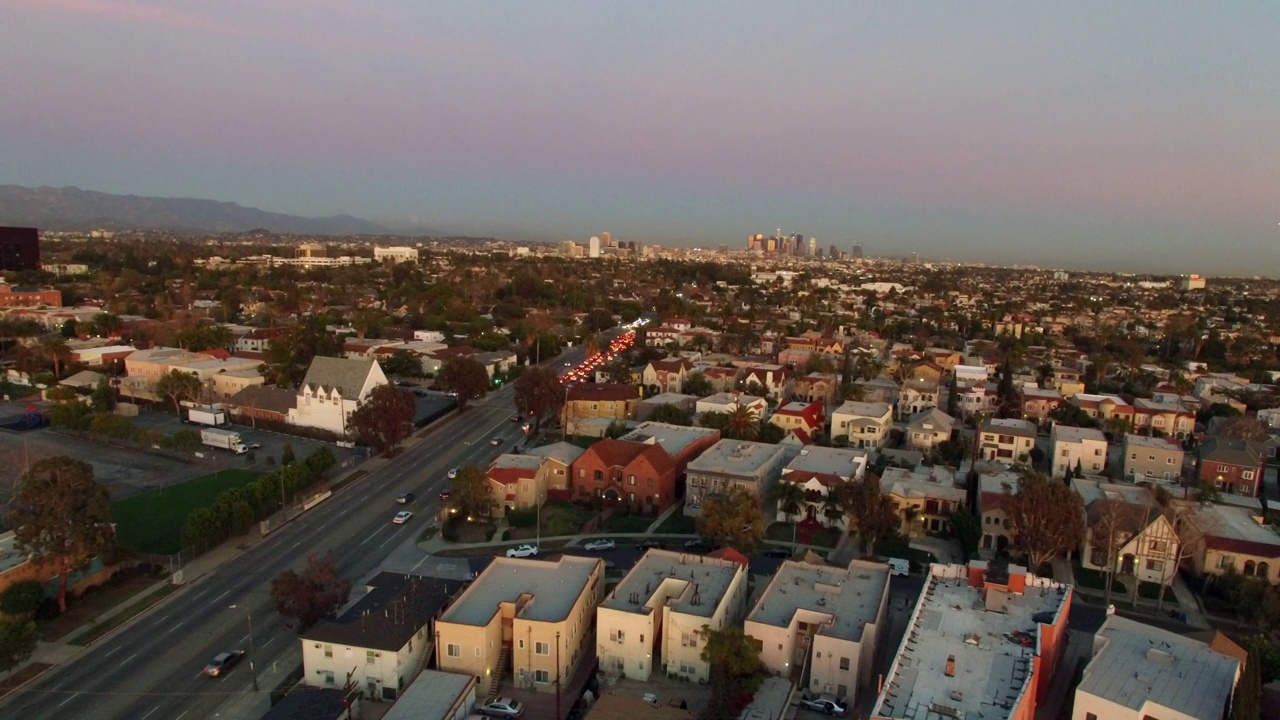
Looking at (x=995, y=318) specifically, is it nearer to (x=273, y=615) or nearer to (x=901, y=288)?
(x=901, y=288)

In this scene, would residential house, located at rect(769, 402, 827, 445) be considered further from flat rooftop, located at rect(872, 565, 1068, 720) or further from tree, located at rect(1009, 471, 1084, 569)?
flat rooftop, located at rect(872, 565, 1068, 720)

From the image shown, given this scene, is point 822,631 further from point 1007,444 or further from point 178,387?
point 178,387

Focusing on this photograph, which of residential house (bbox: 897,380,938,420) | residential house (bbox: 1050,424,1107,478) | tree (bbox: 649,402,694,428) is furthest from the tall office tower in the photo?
residential house (bbox: 1050,424,1107,478)

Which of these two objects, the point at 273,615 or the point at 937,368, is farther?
the point at 937,368

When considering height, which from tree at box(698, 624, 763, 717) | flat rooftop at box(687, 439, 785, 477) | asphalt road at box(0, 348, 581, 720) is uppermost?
flat rooftop at box(687, 439, 785, 477)

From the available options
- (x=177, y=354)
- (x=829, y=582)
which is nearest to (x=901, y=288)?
(x=177, y=354)

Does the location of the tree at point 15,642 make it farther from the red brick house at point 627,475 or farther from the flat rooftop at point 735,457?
the flat rooftop at point 735,457

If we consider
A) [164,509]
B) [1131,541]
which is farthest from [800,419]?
[164,509]
